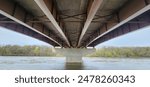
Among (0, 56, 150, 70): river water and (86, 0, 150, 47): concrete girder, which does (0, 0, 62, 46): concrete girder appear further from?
(0, 56, 150, 70): river water

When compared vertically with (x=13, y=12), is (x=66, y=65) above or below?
below

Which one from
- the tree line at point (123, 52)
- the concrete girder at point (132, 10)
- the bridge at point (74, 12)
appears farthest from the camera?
the tree line at point (123, 52)

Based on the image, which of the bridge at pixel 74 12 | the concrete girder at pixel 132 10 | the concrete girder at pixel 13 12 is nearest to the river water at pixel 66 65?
the bridge at pixel 74 12

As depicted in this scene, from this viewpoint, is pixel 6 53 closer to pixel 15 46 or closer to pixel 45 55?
pixel 15 46

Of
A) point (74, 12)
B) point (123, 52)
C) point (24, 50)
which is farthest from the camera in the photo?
point (24, 50)

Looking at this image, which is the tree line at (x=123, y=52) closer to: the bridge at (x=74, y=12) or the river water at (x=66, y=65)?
the river water at (x=66, y=65)

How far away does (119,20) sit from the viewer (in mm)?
17672

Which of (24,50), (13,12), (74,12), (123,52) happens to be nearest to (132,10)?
(74,12)

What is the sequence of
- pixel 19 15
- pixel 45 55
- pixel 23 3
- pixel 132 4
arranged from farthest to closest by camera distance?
pixel 45 55 < pixel 19 15 < pixel 23 3 < pixel 132 4

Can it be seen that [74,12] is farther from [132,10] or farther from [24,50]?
[24,50]

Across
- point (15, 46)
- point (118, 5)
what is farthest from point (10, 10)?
point (15, 46)

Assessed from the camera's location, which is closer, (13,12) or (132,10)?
(132,10)

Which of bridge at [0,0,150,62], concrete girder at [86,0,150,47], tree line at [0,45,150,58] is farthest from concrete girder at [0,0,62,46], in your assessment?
tree line at [0,45,150,58]

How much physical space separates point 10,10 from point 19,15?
1.67 m
